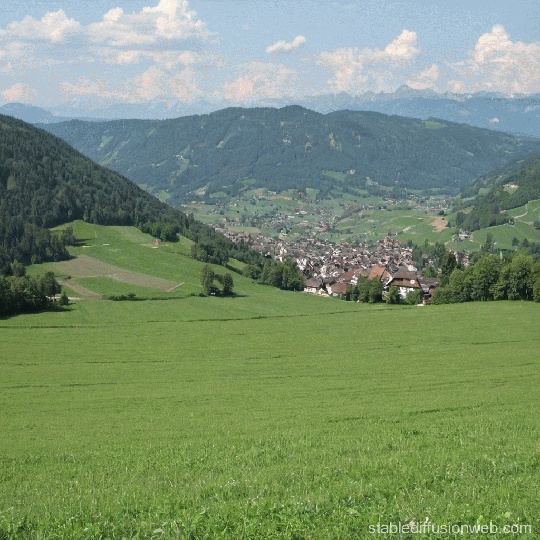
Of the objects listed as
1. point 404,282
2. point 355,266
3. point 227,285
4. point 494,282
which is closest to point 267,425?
point 494,282

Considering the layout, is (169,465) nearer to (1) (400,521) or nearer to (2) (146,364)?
(1) (400,521)

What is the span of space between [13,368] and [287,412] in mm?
24663

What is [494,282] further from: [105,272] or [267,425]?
[105,272]

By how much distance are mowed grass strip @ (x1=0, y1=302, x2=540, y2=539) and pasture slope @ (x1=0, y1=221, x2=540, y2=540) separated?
0.09 meters

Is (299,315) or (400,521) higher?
(400,521)

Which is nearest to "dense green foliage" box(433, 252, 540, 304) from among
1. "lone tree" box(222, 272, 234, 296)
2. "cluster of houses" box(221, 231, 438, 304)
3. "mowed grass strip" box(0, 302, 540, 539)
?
"cluster of houses" box(221, 231, 438, 304)

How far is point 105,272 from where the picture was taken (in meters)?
107

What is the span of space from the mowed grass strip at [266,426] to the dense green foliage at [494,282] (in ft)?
41.3

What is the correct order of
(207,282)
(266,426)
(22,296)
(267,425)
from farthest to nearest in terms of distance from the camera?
(207,282)
(22,296)
(267,425)
(266,426)

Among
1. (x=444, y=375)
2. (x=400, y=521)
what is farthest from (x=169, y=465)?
(x=444, y=375)

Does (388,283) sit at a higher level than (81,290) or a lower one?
higher

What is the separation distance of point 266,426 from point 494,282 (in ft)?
211

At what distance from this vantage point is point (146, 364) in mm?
46188

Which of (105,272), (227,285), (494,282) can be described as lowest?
(227,285)
